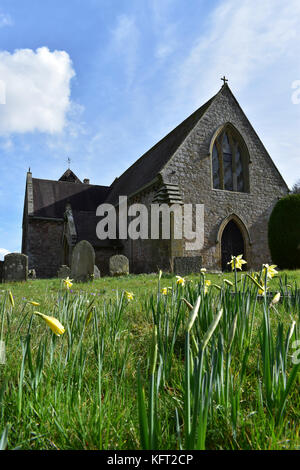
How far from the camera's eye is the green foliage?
47.0ft

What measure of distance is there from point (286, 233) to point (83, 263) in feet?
28.6

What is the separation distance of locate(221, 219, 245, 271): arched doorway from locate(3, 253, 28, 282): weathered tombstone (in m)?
8.74

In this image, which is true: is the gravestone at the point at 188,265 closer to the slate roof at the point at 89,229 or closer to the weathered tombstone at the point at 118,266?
the weathered tombstone at the point at 118,266

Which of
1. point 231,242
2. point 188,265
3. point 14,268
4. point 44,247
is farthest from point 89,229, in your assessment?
point 188,265

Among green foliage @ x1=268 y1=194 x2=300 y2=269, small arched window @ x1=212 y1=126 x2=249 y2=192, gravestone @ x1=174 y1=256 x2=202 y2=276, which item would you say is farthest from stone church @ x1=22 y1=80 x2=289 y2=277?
gravestone @ x1=174 y1=256 x2=202 y2=276

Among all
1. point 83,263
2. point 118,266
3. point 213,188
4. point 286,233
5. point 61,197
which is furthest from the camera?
point 61,197

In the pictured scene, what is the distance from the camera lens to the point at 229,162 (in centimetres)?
1708

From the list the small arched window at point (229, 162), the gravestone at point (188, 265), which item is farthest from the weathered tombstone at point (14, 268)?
the small arched window at point (229, 162)

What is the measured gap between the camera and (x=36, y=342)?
2625mm

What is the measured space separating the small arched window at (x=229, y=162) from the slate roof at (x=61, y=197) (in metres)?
10.5

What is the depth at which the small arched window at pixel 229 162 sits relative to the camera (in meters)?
16.6

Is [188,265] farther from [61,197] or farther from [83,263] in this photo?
[61,197]

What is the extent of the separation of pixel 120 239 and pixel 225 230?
21.4ft

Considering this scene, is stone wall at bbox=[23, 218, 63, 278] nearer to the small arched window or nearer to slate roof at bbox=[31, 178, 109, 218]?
slate roof at bbox=[31, 178, 109, 218]
